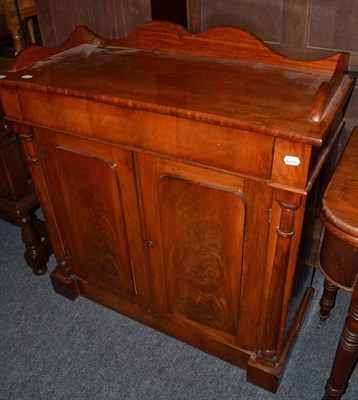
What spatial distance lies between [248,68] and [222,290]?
0.84 metres

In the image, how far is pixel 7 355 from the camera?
1996 millimetres

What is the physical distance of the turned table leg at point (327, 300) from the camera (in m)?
1.96

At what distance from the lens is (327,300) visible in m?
1.99

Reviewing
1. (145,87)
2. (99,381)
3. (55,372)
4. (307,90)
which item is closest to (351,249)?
(307,90)

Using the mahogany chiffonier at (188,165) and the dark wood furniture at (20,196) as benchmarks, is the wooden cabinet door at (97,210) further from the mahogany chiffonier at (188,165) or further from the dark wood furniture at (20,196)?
the dark wood furniture at (20,196)

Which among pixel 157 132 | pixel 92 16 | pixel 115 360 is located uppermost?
pixel 92 16

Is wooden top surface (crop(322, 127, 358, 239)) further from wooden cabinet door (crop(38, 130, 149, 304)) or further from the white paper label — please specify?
wooden cabinet door (crop(38, 130, 149, 304))

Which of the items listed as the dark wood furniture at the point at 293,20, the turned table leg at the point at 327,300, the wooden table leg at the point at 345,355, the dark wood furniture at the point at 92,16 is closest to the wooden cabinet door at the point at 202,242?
the wooden table leg at the point at 345,355

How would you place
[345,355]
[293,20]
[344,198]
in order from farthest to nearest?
[293,20] → [345,355] → [344,198]

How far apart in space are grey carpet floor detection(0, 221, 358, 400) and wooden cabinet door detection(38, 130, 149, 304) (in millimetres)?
222

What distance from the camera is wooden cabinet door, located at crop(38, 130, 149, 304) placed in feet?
5.24

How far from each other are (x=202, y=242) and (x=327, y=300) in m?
0.82

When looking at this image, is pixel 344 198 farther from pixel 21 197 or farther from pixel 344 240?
pixel 21 197

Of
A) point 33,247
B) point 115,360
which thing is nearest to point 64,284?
point 33,247
